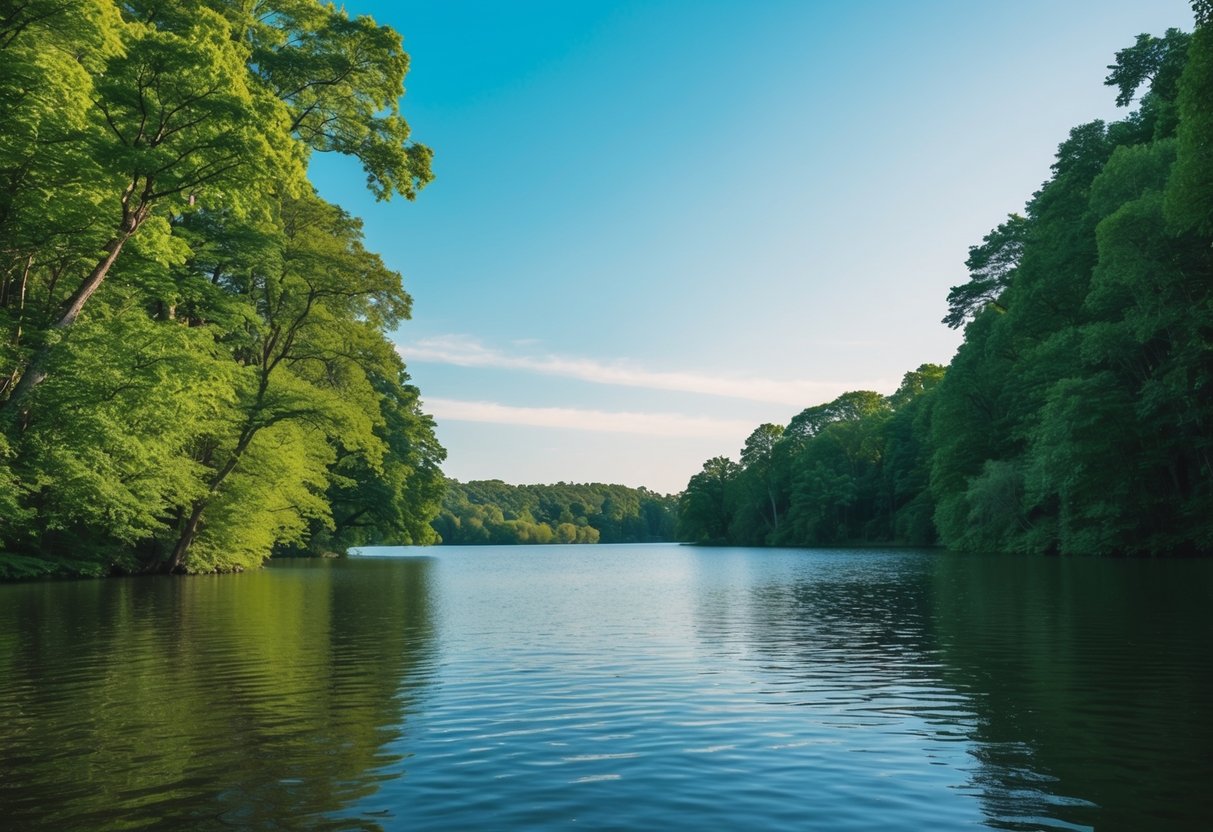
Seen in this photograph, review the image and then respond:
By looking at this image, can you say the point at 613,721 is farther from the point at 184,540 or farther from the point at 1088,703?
the point at 184,540

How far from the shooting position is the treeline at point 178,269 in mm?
18906

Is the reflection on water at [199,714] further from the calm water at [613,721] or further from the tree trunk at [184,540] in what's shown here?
the tree trunk at [184,540]

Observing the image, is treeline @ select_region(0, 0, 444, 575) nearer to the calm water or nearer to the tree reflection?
the calm water

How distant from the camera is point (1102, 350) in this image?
4356 centimetres

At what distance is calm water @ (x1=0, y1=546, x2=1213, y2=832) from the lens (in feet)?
22.7

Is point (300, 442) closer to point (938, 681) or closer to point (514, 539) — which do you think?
point (938, 681)

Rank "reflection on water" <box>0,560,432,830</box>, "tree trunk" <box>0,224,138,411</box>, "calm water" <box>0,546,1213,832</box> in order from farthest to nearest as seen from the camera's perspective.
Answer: "tree trunk" <box>0,224,138,411</box> < "reflection on water" <box>0,560,432,830</box> < "calm water" <box>0,546,1213,832</box>

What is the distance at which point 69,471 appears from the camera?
25531 mm

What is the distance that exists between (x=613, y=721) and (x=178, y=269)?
82.9 feet

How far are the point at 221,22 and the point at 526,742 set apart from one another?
19.4 m

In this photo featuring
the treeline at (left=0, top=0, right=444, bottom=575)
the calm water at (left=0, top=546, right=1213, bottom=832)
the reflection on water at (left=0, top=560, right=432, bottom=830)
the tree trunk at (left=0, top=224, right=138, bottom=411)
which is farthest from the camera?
the tree trunk at (left=0, top=224, right=138, bottom=411)

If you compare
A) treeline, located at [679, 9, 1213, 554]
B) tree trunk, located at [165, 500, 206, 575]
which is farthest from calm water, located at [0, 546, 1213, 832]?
treeline, located at [679, 9, 1213, 554]

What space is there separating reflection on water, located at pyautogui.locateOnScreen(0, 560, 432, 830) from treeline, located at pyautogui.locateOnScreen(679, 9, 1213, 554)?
32448 millimetres

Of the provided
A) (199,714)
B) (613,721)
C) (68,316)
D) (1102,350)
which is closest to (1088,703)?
(613,721)
